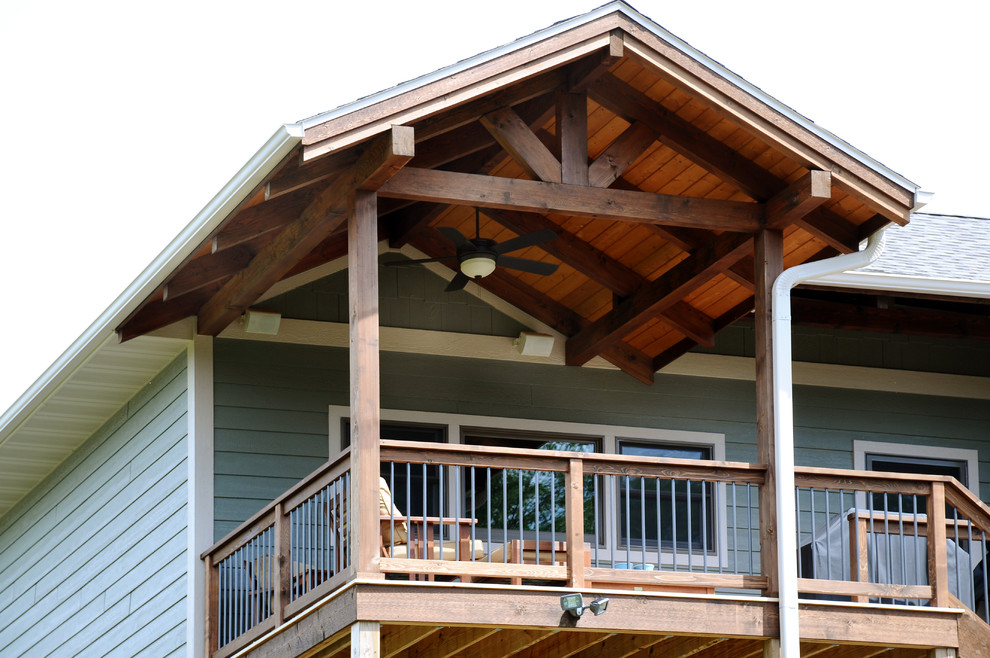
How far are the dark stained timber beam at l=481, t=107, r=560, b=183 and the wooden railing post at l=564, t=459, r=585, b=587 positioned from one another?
189 centimetres

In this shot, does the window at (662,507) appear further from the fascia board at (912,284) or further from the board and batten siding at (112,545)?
the board and batten siding at (112,545)

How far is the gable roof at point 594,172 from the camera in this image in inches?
335

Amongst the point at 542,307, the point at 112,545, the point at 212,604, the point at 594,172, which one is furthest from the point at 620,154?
the point at 112,545

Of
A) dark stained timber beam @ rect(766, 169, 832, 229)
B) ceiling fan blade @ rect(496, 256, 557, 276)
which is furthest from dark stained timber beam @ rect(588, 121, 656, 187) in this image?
ceiling fan blade @ rect(496, 256, 557, 276)

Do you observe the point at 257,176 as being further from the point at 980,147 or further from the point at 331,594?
the point at 980,147

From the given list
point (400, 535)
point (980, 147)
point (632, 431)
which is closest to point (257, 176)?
point (400, 535)

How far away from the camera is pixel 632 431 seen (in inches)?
475

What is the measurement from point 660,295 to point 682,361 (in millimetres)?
1631

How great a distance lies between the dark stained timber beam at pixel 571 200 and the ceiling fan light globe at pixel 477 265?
1395 millimetres

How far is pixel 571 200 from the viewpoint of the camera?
890 centimetres

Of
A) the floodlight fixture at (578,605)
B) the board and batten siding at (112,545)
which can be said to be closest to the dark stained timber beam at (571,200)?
the floodlight fixture at (578,605)

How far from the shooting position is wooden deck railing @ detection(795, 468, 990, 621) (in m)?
8.85

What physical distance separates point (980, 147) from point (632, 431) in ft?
136

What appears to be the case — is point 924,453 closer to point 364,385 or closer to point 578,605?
point 578,605
